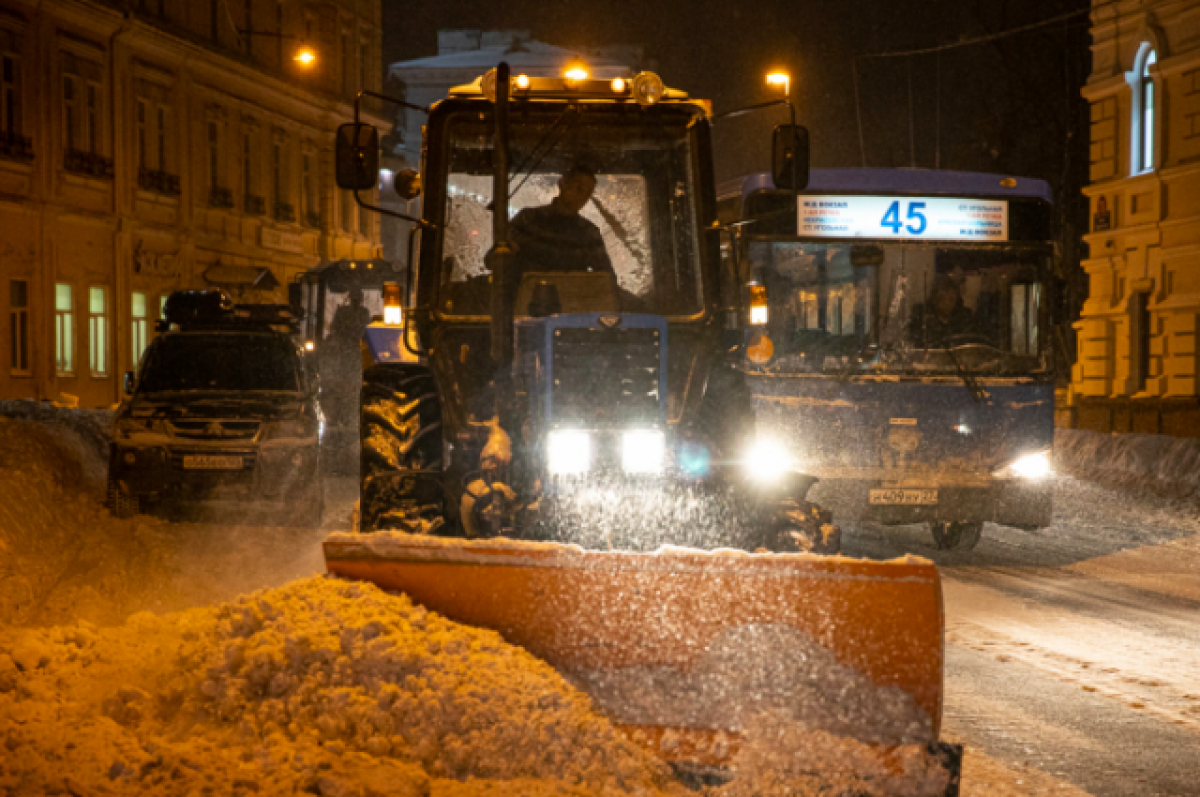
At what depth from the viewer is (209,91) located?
33.5 meters

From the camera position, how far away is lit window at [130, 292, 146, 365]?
30.3 metres

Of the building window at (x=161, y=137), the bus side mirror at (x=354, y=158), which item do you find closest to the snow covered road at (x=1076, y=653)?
the bus side mirror at (x=354, y=158)

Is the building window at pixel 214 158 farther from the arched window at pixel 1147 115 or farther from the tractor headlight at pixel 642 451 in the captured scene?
the tractor headlight at pixel 642 451

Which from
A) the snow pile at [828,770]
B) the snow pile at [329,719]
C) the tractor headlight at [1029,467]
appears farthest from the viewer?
the tractor headlight at [1029,467]

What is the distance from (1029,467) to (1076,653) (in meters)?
3.76

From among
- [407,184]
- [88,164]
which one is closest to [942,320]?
[407,184]

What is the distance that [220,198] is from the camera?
111 feet

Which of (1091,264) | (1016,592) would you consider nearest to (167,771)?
(1016,592)

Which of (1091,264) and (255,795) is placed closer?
(255,795)

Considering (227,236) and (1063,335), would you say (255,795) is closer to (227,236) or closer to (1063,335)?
(1063,335)

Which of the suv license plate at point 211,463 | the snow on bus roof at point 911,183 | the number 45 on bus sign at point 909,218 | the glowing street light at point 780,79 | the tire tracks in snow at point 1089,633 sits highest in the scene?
the glowing street light at point 780,79

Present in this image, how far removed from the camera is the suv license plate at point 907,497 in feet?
34.8

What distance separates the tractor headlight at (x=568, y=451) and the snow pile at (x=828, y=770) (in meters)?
2.10

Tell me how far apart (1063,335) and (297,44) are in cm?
3161
